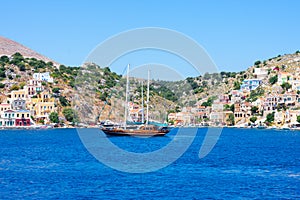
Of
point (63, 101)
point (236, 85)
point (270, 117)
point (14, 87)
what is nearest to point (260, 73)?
point (236, 85)

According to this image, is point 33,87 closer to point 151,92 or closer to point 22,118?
point 22,118

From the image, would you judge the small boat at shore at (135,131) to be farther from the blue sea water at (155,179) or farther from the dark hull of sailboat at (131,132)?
the blue sea water at (155,179)

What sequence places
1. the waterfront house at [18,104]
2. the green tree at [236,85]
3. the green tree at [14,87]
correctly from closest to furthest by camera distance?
the waterfront house at [18,104] < the green tree at [14,87] < the green tree at [236,85]

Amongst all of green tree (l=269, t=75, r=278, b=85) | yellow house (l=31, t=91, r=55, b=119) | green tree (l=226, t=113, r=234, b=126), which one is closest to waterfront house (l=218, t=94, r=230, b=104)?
green tree (l=226, t=113, r=234, b=126)

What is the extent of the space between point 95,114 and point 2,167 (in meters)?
77.2

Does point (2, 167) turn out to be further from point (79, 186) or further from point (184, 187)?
point (184, 187)

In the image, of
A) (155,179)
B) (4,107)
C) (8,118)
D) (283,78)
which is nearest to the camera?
(155,179)

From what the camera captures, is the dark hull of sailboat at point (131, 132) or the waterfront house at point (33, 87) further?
the waterfront house at point (33, 87)

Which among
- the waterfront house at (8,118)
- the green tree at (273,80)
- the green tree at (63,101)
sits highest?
the green tree at (273,80)

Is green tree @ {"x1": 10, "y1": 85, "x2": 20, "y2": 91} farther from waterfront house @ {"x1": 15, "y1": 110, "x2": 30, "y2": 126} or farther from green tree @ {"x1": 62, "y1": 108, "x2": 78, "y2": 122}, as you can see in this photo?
waterfront house @ {"x1": 15, "y1": 110, "x2": 30, "y2": 126}

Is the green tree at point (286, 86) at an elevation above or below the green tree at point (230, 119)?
above

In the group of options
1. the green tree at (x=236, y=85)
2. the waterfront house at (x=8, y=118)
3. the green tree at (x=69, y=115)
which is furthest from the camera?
the green tree at (x=236, y=85)

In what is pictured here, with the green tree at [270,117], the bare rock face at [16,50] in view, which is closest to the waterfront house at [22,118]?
the green tree at [270,117]

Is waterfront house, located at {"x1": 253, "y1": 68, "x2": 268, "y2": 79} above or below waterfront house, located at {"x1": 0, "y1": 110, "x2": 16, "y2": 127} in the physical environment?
above
